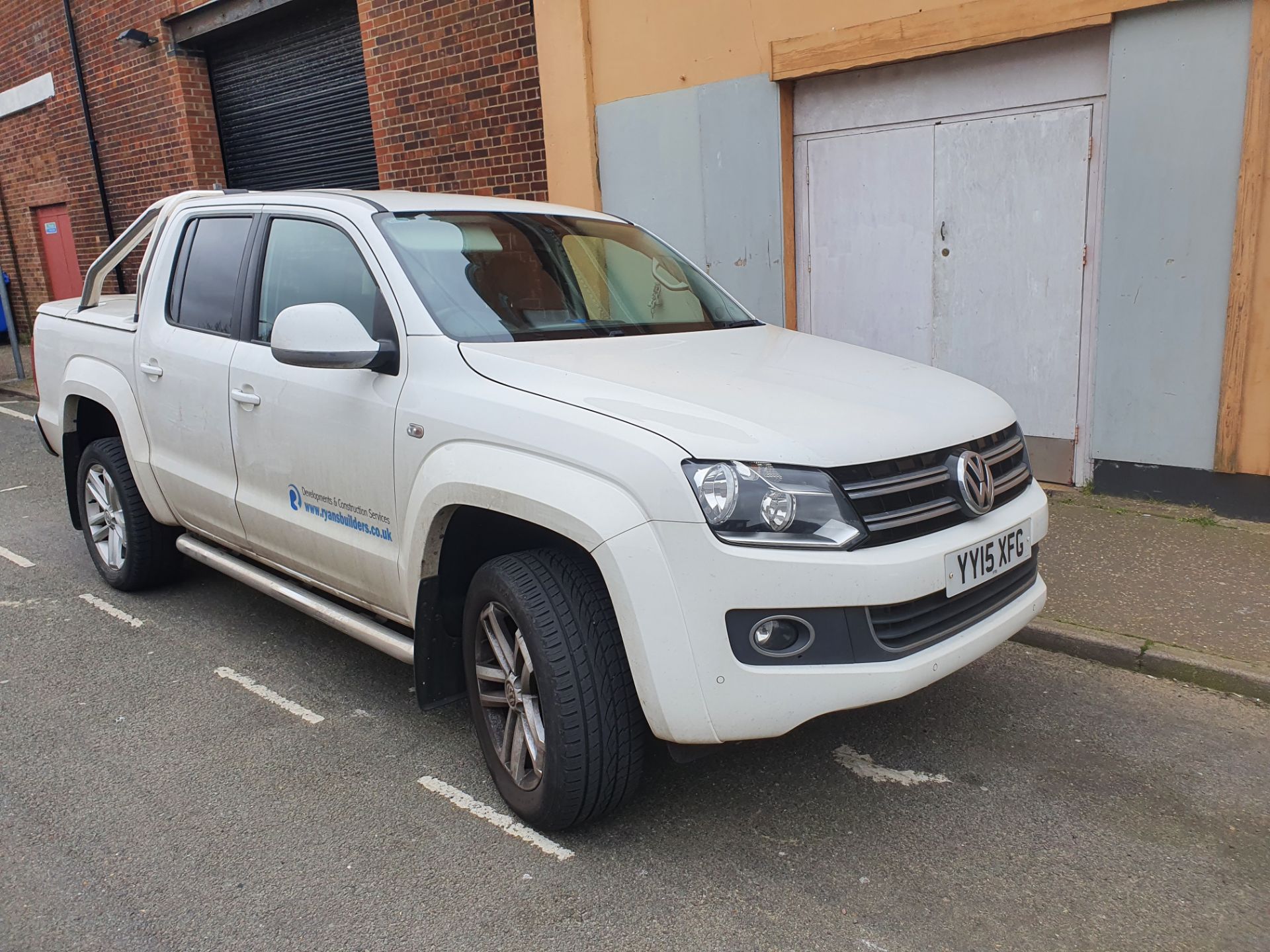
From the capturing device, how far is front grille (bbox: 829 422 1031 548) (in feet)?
8.91

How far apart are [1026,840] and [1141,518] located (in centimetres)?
332

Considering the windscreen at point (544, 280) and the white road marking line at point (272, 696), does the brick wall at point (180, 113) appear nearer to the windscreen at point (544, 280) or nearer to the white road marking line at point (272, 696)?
the windscreen at point (544, 280)

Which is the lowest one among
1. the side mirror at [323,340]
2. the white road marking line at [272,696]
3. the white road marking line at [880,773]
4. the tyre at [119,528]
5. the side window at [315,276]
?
the white road marking line at [880,773]

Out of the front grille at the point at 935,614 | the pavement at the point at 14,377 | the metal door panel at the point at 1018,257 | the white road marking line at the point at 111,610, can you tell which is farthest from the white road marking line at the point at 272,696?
the pavement at the point at 14,377

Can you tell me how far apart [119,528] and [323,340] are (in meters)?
2.60

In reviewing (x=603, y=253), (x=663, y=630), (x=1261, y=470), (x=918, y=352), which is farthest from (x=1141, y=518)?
(x=663, y=630)

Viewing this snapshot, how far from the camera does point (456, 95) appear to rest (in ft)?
31.9

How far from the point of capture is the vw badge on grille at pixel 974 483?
2.93 m

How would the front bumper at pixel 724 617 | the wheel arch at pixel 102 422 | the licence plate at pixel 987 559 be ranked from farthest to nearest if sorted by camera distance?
1. the wheel arch at pixel 102 422
2. the licence plate at pixel 987 559
3. the front bumper at pixel 724 617

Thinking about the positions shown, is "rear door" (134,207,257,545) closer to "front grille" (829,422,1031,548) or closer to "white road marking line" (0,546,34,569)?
"white road marking line" (0,546,34,569)

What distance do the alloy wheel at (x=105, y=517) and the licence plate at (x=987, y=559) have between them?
159 inches

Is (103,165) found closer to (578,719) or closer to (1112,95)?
(1112,95)

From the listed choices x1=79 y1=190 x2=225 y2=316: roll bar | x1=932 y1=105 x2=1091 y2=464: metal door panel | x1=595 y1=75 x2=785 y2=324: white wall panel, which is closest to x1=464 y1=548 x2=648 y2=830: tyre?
x1=79 y1=190 x2=225 y2=316: roll bar

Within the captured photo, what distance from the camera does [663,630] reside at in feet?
8.62
